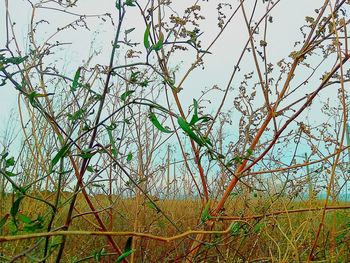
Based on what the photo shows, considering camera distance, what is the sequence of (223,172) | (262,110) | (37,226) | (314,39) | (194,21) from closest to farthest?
1. (37,226)
2. (314,39)
3. (194,21)
4. (262,110)
5. (223,172)

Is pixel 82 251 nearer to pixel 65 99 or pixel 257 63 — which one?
pixel 65 99

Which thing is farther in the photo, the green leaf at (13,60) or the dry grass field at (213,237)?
the dry grass field at (213,237)

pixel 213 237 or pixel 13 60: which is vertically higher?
pixel 13 60

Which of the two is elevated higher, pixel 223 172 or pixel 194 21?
pixel 194 21

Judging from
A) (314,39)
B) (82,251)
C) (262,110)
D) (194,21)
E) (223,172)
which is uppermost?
(194,21)

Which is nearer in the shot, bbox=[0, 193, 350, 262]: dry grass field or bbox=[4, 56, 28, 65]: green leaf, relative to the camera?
bbox=[4, 56, 28, 65]: green leaf

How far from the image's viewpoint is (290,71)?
218 cm

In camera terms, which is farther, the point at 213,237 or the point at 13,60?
the point at 213,237

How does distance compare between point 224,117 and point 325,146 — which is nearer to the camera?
point 325,146

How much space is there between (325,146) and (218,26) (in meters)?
0.86

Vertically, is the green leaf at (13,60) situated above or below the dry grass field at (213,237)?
above

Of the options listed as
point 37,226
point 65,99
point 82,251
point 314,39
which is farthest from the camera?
point 65,99

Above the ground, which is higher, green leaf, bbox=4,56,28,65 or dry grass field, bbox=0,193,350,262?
green leaf, bbox=4,56,28,65

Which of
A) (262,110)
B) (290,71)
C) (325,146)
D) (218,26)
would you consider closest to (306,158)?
(325,146)
